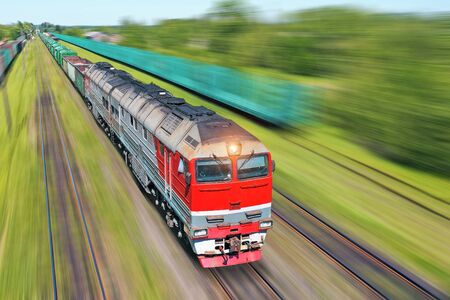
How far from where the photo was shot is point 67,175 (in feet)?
56.3

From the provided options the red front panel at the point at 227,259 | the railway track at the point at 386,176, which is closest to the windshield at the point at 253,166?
the red front panel at the point at 227,259

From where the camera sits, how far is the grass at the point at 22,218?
1016cm

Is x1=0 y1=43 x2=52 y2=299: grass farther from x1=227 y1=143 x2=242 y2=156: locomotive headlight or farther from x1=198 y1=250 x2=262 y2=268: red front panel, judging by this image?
x1=227 y1=143 x2=242 y2=156: locomotive headlight

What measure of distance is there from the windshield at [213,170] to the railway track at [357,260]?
14.1 feet

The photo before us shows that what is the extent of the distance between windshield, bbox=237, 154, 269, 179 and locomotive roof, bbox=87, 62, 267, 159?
223 mm

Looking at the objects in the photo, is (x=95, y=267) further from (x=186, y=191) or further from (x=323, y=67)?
(x=323, y=67)

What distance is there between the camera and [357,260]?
11.2 meters

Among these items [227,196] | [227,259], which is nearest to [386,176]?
[227,259]

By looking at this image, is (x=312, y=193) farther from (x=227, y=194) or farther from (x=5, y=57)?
(x=5, y=57)

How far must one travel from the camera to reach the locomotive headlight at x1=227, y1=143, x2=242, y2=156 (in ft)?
32.6

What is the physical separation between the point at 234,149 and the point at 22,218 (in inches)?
342

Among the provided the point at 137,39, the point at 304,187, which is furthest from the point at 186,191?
the point at 137,39

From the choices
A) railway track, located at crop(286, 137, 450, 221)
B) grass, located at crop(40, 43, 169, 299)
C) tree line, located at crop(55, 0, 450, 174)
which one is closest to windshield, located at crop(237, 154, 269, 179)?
grass, located at crop(40, 43, 169, 299)

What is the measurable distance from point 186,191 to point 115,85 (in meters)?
12.0
